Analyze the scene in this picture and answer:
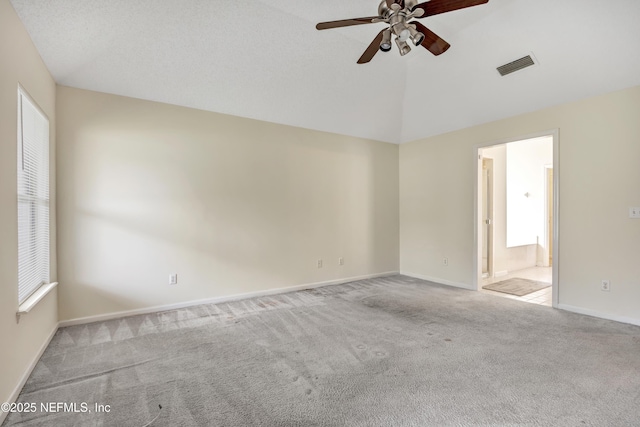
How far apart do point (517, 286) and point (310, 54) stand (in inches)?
185

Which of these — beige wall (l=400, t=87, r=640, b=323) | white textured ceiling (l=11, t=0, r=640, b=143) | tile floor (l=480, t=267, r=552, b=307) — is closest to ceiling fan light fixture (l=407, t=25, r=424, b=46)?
white textured ceiling (l=11, t=0, r=640, b=143)

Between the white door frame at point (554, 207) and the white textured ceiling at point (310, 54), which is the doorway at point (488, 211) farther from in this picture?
the white textured ceiling at point (310, 54)

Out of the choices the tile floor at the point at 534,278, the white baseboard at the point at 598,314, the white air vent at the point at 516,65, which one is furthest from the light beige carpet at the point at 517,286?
the white air vent at the point at 516,65

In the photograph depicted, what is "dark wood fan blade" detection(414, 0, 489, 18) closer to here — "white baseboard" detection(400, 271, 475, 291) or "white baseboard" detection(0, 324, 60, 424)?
"white baseboard" detection(0, 324, 60, 424)

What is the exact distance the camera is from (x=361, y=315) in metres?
3.52

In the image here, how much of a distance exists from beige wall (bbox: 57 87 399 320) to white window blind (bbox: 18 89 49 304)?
0.29m

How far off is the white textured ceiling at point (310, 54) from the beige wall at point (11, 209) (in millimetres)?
398

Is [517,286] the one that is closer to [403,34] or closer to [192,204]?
[403,34]

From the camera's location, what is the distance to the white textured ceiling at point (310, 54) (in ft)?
8.95

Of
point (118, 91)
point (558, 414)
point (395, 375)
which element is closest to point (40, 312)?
point (118, 91)

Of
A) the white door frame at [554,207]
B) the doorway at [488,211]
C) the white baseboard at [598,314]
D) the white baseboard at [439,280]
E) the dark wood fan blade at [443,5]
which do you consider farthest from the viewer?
the doorway at [488,211]

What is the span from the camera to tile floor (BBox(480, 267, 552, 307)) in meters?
4.13

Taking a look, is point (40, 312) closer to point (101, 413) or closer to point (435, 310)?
point (101, 413)

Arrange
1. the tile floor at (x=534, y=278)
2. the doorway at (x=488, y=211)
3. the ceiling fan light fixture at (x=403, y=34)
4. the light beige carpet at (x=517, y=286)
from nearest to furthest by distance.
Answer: the ceiling fan light fixture at (x=403, y=34)
the tile floor at (x=534, y=278)
the light beige carpet at (x=517, y=286)
the doorway at (x=488, y=211)
